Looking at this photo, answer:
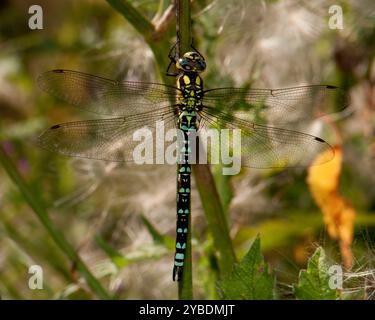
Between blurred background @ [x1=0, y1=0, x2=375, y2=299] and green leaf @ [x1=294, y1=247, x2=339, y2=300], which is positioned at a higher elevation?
blurred background @ [x1=0, y1=0, x2=375, y2=299]

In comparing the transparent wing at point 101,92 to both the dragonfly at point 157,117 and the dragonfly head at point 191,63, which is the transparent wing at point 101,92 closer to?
the dragonfly at point 157,117

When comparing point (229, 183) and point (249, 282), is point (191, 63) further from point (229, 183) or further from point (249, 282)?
point (249, 282)

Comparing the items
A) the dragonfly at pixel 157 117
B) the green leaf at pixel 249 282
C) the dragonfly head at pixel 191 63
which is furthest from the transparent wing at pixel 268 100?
the green leaf at pixel 249 282

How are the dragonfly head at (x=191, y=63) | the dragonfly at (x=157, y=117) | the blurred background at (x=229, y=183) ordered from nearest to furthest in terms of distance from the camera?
1. the dragonfly head at (x=191, y=63)
2. the dragonfly at (x=157, y=117)
3. the blurred background at (x=229, y=183)

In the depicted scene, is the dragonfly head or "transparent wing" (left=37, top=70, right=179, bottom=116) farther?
"transparent wing" (left=37, top=70, right=179, bottom=116)

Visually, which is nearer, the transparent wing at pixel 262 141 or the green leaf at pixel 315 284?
the green leaf at pixel 315 284

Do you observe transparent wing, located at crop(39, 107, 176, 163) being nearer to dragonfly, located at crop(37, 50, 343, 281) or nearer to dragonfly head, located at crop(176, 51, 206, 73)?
dragonfly, located at crop(37, 50, 343, 281)

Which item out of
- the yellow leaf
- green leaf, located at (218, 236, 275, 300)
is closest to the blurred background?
the yellow leaf
